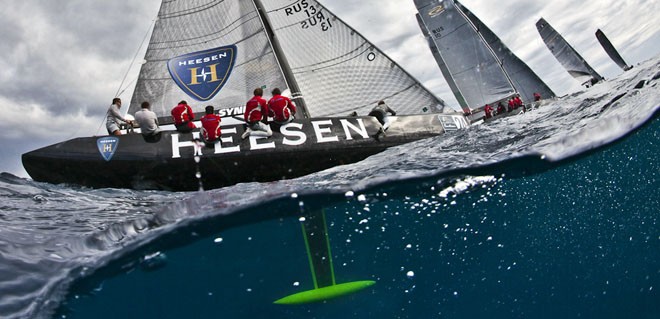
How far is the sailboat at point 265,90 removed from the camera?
660cm

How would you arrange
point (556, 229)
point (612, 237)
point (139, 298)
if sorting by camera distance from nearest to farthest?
point (139, 298)
point (556, 229)
point (612, 237)

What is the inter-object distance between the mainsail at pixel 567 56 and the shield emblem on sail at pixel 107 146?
20.1 meters

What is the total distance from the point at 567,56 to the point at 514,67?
417cm

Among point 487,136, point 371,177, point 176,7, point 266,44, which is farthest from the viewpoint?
point 176,7

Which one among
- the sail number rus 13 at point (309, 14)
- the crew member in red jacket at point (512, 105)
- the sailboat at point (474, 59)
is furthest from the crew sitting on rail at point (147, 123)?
the sailboat at point (474, 59)

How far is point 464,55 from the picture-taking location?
20.1 metres

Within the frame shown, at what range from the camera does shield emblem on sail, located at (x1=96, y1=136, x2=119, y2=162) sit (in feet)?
21.3

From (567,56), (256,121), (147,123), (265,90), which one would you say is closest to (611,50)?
(567,56)

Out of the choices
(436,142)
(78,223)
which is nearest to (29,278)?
(78,223)

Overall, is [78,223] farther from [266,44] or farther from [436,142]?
[266,44]

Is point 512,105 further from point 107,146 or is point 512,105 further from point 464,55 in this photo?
point 107,146

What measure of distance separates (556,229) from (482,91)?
14.1 m

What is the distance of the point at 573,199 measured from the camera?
7039 millimetres

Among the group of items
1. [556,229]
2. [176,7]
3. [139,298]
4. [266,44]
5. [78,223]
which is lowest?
[556,229]
